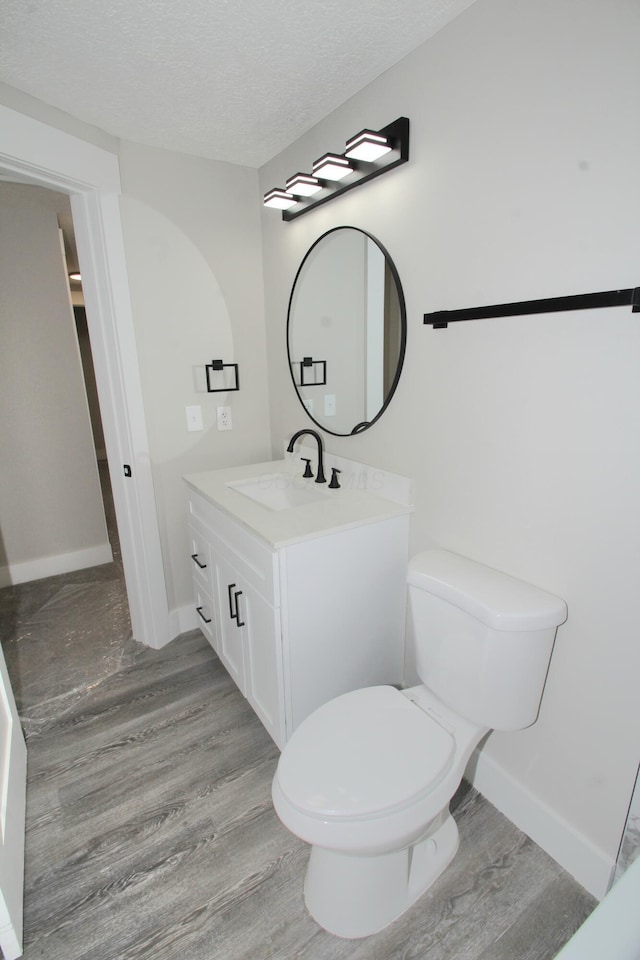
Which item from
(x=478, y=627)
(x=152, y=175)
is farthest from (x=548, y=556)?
(x=152, y=175)

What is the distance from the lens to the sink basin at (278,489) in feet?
6.45

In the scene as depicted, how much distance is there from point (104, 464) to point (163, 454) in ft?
13.4

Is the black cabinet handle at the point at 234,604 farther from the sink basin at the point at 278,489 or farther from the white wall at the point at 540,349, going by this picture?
Answer: the white wall at the point at 540,349

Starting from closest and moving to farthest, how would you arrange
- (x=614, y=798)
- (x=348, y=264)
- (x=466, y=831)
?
(x=614, y=798), (x=466, y=831), (x=348, y=264)

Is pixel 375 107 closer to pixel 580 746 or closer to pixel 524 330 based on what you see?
pixel 524 330

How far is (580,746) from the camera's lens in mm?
1233

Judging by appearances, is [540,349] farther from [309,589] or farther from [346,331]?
[309,589]

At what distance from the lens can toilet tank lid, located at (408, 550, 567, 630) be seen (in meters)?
1.15

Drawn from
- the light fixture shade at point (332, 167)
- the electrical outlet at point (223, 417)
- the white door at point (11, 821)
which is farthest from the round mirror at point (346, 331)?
the white door at point (11, 821)

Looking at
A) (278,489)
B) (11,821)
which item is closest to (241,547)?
(278,489)

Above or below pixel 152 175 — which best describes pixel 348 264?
below

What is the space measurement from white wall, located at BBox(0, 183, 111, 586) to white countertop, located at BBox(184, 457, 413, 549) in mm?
1396

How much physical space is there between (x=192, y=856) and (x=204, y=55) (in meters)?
2.35

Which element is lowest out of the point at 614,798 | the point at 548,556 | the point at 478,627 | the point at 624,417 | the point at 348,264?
the point at 614,798
